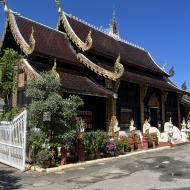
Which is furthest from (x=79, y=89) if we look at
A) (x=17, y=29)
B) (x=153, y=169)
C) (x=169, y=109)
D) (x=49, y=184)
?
(x=169, y=109)

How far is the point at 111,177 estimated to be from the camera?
9391mm

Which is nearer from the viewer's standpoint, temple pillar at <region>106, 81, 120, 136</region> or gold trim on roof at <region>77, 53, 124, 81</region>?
gold trim on roof at <region>77, 53, 124, 81</region>

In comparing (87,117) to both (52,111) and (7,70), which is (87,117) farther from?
(52,111)

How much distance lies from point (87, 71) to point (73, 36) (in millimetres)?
2290

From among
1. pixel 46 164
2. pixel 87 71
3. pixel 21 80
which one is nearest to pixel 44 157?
pixel 46 164

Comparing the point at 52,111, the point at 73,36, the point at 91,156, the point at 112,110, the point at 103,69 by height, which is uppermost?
the point at 73,36

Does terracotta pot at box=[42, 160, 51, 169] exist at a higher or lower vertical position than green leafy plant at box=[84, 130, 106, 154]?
lower

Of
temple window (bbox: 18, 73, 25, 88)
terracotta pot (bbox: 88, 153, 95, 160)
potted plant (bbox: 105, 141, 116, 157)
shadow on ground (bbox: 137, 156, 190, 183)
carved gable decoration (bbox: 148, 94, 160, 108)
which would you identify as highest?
temple window (bbox: 18, 73, 25, 88)

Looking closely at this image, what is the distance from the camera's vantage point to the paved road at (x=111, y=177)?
26.9 feet

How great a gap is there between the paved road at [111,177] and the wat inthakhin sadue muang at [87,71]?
501 centimetres

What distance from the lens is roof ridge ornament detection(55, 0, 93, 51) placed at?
18164 millimetres

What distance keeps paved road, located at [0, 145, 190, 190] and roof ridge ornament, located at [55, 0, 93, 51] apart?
7.92m

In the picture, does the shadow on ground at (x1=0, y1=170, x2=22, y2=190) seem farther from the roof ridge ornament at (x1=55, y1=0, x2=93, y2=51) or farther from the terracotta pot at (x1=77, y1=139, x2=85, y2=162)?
the roof ridge ornament at (x1=55, y1=0, x2=93, y2=51)

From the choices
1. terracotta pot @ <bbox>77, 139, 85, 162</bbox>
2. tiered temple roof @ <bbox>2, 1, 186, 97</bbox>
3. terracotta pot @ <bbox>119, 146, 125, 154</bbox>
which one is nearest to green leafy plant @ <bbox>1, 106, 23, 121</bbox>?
tiered temple roof @ <bbox>2, 1, 186, 97</bbox>
